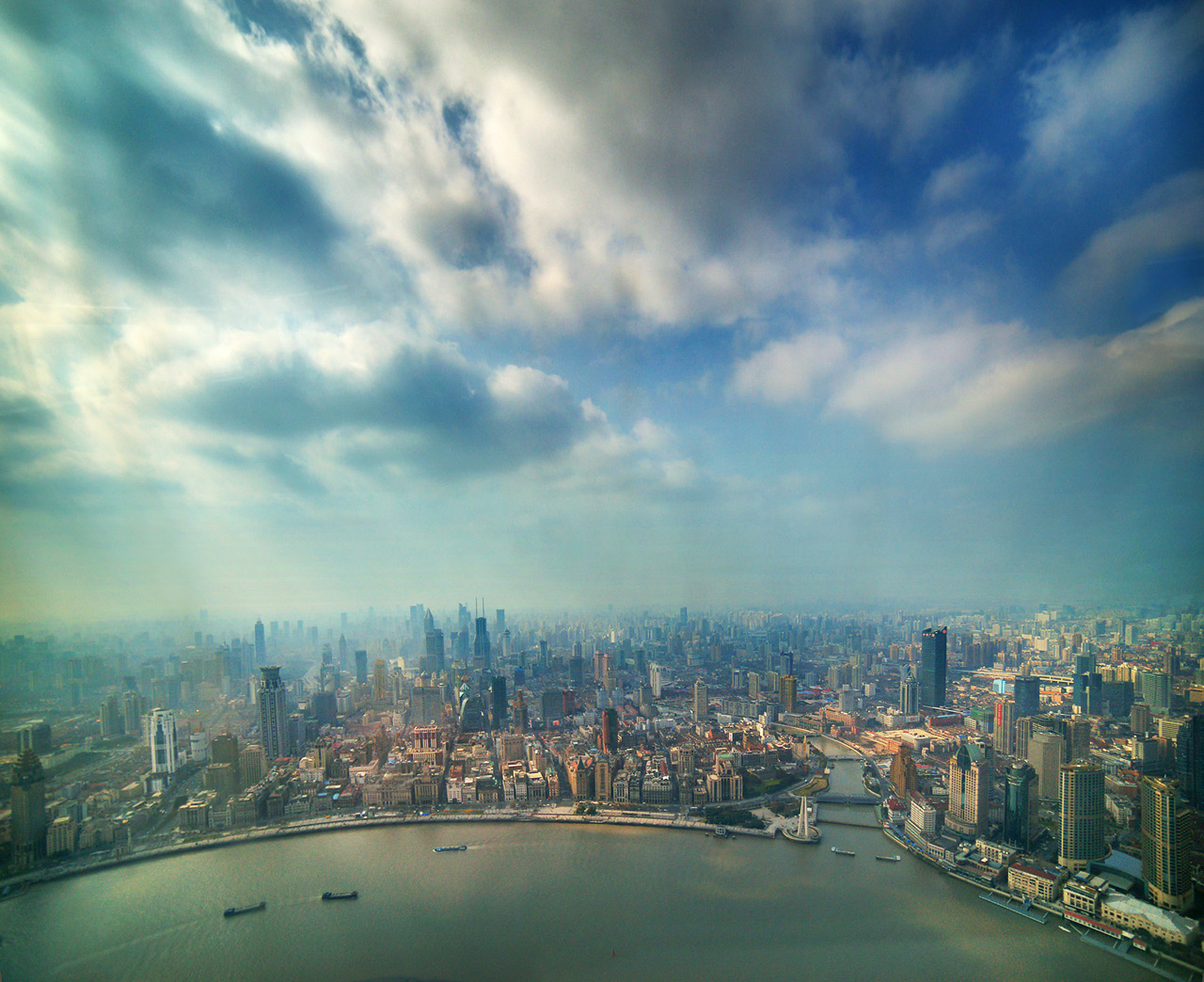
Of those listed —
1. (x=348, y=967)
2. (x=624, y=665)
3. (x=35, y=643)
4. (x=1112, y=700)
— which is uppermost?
(x=35, y=643)

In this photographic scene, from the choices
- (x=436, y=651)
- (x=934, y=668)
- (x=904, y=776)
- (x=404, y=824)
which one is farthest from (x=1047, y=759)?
(x=436, y=651)

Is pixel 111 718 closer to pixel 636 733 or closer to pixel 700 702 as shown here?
pixel 636 733

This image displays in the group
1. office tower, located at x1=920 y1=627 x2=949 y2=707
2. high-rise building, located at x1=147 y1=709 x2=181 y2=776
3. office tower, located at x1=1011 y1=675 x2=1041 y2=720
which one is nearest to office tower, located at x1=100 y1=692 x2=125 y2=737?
high-rise building, located at x1=147 y1=709 x2=181 y2=776

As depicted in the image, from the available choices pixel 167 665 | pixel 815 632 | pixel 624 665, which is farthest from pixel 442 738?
pixel 815 632

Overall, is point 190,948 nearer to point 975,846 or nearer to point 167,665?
point 167,665

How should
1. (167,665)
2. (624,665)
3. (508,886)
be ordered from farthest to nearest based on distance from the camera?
(624,665) < (167,665) < (508,886)

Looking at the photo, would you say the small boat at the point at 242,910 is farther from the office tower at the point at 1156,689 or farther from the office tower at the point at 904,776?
the office tower at the point at 1156,689

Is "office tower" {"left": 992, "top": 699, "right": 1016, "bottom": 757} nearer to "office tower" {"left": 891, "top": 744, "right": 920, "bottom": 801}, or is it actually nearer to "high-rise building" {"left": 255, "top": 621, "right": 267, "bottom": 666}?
"office tower" {"left": 891, "top": 744, "right": 920, "bottom": 801}

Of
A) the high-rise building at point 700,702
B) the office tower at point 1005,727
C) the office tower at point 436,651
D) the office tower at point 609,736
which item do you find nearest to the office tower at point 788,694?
the high-rise building at point 700,702
